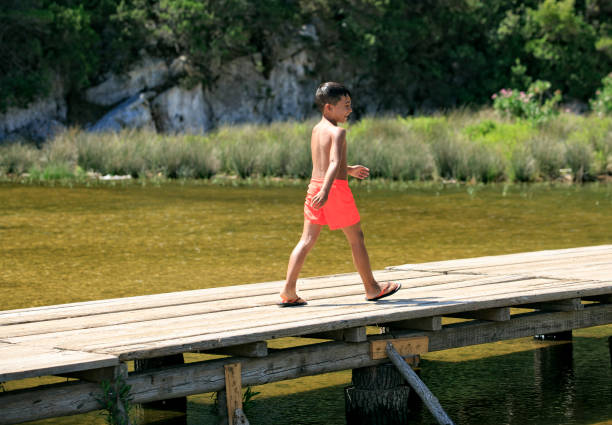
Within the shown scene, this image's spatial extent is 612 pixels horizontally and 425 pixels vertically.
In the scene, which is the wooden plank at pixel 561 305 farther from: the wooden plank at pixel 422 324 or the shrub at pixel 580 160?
the shrub at pixel 580 160

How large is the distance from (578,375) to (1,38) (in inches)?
1208

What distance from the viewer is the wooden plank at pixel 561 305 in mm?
5629

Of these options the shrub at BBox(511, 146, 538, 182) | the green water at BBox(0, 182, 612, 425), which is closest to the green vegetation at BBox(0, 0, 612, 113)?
the shrub at BBox(511, 146, 538, 182)

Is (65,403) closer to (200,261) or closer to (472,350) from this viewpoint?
(472,350)

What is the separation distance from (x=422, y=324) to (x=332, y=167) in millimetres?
956

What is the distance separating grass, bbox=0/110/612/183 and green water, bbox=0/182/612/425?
1.58 meters

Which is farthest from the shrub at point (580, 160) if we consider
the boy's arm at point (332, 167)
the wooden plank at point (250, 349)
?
the wooden plank at point (250, 349)

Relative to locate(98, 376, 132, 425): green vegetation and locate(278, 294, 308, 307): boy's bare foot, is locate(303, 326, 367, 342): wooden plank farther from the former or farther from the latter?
locate(98, 376, 132, 425): green vegetation

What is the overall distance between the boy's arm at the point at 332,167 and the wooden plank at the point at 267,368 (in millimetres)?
778

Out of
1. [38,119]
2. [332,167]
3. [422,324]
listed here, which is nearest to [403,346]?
[422,324]

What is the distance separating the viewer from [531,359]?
6.84 meters

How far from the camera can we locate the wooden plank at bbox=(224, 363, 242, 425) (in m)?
4.34

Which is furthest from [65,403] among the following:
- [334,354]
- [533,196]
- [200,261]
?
[533,196]

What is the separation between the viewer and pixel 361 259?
211 inches
